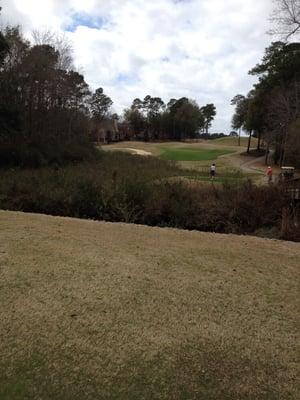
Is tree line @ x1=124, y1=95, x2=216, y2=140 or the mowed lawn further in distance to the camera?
tree line @ x1=124, y1=95, x2=216, y2=140

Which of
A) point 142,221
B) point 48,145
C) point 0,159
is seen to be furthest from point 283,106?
point 142,221

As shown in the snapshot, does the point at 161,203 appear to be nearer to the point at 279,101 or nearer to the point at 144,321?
the point at 144,321

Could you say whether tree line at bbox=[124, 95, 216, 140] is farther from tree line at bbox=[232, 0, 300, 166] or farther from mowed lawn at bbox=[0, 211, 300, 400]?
mowed lawn at bbox=[0, 211, 300, 400]

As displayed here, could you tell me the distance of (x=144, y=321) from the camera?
385cm

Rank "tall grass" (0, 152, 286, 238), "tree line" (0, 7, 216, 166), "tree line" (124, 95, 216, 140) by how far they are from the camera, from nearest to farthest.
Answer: "tall grass" (0, 152, 286, 238)
"tree line" (0, 7, 216, 166)
"tree line" (124, 95, 216, 140)

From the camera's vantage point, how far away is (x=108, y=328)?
367 cm

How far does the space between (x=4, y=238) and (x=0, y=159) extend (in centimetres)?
2342

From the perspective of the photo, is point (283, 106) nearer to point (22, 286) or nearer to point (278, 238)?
point (278, 238)

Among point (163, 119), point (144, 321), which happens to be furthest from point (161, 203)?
point (163, 119)

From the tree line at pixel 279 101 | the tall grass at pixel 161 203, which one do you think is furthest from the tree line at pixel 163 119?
the tall grass at pixel 161 203

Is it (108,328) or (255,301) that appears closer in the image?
(108,328)

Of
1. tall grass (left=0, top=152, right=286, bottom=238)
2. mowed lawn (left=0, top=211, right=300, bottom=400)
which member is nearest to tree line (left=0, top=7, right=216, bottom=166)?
tall grass (left=0, top=152, right=286, bottom=238)

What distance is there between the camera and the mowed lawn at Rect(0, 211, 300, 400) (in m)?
2.96


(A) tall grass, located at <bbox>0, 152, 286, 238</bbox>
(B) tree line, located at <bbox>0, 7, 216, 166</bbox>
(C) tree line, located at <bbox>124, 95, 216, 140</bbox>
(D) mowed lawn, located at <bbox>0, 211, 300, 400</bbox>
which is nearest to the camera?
(D) mowed lawn, located at <bbox>0, 211, 300, 400</bbox>
